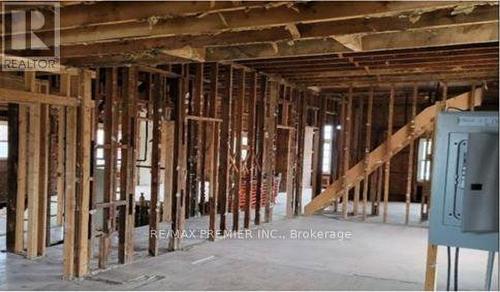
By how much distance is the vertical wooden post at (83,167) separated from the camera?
4.48 m

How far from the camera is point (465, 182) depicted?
2.03 meters

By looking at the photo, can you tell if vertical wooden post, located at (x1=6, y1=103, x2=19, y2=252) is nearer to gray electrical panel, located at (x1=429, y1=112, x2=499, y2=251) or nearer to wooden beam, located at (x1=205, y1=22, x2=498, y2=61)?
wooden beam, located at (x1=205, y1=22, x2=498, y2=61)

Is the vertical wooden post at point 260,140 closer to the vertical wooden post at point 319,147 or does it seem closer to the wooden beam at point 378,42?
the vertical wooden post at point 319,147

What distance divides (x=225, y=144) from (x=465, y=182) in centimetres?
484

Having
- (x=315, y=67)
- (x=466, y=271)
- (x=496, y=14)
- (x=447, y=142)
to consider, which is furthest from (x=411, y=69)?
(x=447, y=142)

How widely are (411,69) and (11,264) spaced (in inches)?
235

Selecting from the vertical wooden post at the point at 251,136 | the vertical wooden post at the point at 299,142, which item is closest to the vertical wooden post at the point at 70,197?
the vertical wooden post at the point at 251,136

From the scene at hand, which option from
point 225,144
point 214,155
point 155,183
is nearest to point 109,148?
point 155,183

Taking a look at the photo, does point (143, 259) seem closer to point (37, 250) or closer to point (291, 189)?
point (37, 250)

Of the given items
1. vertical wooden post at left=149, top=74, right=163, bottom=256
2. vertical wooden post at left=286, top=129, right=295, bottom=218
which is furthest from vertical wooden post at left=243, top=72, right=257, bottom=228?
vertical wooden post at left=149, top=74, right=163, bottom=256

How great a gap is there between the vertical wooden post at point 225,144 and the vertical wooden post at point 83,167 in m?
2.42

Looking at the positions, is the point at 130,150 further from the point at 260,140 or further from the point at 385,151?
the point at 385,151

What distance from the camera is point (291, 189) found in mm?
8633

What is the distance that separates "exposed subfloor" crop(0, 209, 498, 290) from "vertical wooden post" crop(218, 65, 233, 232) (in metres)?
0.60
